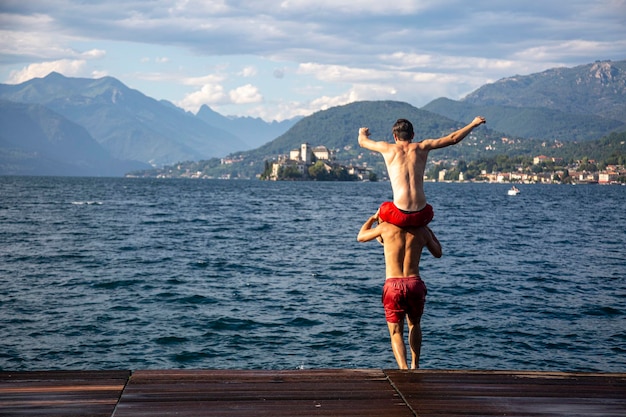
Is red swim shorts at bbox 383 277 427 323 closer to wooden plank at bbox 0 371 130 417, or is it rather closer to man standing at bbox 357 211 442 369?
man standing at bbox 357 211 442 369

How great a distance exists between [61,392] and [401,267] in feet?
13.8

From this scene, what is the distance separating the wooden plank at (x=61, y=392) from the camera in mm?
6289

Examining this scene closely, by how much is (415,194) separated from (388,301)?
4.62 ft

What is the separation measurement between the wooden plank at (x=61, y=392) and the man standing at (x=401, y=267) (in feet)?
10.8

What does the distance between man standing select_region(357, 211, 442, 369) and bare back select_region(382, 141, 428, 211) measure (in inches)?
13.3

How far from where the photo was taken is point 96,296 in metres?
25.2

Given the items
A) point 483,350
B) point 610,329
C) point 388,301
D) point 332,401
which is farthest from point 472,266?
point 332,401

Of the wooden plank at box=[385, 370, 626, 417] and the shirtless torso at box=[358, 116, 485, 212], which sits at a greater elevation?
the shirtless torso at box=[358, 116, 485, 212]

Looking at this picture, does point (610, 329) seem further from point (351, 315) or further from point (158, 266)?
point (158, 266)

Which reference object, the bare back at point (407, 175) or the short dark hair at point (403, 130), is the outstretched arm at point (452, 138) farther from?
the short dark hair at point (403, 130)

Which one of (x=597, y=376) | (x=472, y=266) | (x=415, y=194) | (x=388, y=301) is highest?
(x=415, y=194)

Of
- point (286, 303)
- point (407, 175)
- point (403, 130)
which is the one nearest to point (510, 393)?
point (407, 175)

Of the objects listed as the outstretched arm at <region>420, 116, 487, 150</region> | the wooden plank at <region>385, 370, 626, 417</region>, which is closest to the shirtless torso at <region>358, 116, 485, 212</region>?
the outstretched arm at <region>420, 116, 487, 150</region>

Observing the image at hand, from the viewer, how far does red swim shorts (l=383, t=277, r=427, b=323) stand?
8.94 meters
